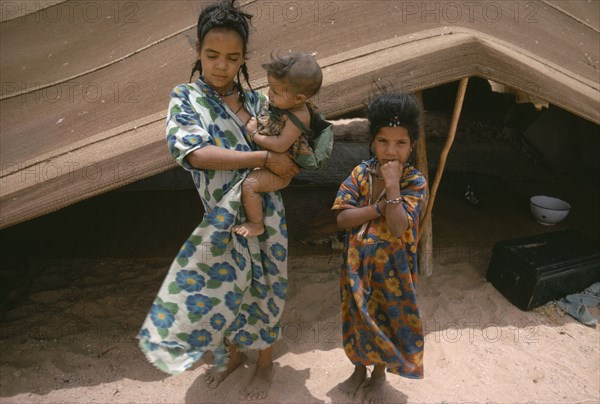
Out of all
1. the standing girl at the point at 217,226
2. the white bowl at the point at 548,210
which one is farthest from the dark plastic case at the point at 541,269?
the standing girl at the point at 217,226

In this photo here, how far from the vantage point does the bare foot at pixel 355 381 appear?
6.93 ft

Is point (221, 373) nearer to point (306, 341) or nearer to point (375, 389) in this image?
point (306, 341)

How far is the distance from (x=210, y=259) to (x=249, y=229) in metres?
0.18

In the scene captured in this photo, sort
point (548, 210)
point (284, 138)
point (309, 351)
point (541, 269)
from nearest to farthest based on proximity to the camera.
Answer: point (284, 138) → point (309, 351) → point (541, 269) → point (548, 210)

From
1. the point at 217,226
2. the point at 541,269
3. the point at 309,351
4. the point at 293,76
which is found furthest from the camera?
the point at 541,269

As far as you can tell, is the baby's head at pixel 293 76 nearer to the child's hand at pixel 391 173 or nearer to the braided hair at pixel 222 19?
the braided hair at pixel 222 19

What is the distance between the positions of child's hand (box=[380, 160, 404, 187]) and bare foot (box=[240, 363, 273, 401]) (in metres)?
1.03

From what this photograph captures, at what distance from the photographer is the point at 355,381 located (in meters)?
2.12

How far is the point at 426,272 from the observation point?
2941 mm

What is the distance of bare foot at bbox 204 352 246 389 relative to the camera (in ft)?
7.06

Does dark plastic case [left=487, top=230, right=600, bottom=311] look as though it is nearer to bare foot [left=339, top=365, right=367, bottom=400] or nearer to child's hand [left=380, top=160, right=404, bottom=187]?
bare foot [left=339, top=365, right=367, bottom=400]

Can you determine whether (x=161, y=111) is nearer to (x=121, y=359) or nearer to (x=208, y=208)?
(x=208, y=208)

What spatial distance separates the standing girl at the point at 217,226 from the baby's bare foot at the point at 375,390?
1.73 ft

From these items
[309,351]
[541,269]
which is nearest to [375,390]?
[309,351]
